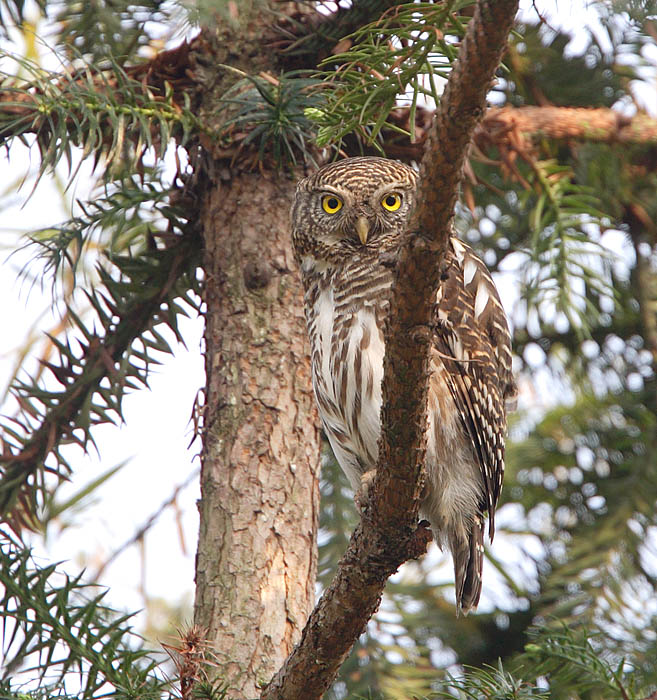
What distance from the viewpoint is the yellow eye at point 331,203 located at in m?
3.20

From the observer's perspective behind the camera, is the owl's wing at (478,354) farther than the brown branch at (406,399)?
Yes

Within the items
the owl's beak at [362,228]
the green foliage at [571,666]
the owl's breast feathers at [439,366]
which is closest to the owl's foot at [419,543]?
the green foliage at [571,666]

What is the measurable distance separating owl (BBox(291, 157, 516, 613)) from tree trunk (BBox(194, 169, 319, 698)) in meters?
0.11

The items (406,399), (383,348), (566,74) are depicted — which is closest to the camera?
(406,399)

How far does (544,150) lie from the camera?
3398 millimetres

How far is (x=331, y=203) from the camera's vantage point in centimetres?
322

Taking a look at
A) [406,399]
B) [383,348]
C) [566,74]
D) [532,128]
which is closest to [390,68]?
[406,399]

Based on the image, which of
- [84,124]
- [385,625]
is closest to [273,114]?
[84,124]

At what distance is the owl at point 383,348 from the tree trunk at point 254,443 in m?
0.11

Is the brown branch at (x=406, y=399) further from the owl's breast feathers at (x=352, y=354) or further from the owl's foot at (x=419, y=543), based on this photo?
the owl's breast feathers at (x=352, y=354)

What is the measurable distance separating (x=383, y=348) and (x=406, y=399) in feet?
3.15

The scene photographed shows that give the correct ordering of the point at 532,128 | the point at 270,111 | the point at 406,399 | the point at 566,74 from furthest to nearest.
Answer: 1. the point at 566,74
2. the point at 532,128
3. the point at 270,111
4. the point at 406,399

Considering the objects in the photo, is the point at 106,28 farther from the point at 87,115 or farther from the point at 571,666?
the point at 571,666

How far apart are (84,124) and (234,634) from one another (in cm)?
150
